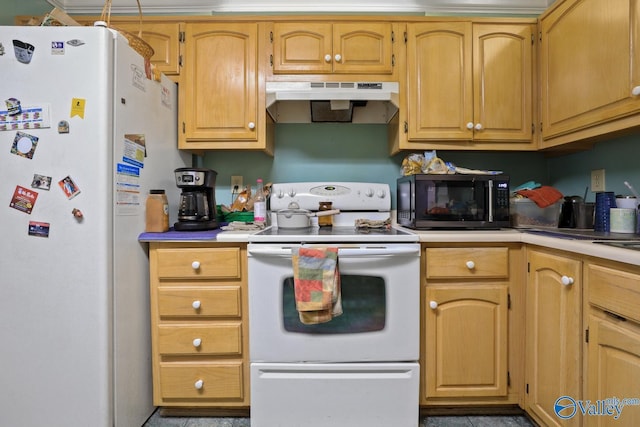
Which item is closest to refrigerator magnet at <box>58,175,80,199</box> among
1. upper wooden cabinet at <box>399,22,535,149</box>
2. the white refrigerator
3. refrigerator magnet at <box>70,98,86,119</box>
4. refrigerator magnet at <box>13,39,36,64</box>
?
the white refrigerator

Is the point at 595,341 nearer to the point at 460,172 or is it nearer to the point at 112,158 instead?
the point at 460,172

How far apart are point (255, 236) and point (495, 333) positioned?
1214 millimetres

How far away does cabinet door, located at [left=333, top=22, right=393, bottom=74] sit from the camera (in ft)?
5.57

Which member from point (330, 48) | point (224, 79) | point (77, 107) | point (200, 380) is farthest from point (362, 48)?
point (200, 380)

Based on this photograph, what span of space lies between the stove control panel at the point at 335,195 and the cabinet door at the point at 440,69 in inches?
19.6

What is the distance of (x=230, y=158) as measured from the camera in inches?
79.5

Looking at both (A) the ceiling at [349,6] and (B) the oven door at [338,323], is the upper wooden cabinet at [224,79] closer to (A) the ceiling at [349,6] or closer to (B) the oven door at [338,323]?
(A) the ceiling at [349,6]

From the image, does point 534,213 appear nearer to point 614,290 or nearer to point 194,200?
point 614,290

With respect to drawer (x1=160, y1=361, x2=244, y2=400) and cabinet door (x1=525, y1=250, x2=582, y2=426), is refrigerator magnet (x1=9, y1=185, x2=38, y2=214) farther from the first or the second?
cabinet door (x1=525, y1=250, x2=582, y2=426)

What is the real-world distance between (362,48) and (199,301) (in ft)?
5.30

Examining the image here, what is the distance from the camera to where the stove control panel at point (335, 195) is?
1.83 m

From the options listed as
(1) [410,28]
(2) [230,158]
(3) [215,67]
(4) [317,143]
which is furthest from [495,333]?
(3) [215,67]

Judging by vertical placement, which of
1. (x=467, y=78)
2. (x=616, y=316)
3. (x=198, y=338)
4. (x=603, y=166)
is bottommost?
(x=198, y=338)

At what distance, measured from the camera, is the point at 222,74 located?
1.71m
